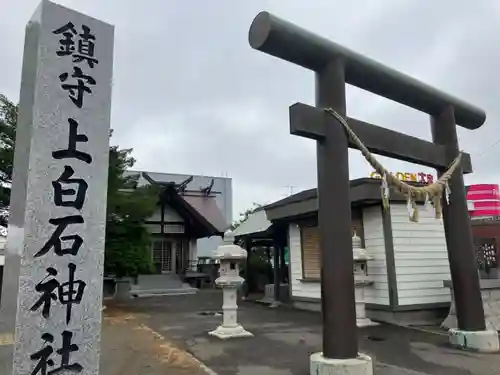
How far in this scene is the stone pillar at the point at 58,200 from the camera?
294cm

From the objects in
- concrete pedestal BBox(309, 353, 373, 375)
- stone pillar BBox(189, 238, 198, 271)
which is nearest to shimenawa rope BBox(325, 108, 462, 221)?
concrete pedestal BBox(309, 353, 373, 375)

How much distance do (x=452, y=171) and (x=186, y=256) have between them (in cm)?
1927

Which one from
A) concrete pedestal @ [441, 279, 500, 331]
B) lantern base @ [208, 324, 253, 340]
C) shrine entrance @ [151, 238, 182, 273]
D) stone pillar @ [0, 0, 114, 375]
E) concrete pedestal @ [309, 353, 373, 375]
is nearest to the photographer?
stone pillar @ [0, 0, 114, 375]

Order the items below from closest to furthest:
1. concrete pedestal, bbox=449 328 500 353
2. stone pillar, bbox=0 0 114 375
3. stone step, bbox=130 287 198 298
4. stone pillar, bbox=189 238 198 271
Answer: stone pillar, bbox=0 0 114 375
concrete pedestal, bbox=449 328 500 353
stone step, bbox=130 287 198 298
stone pillar, bbox=189 238 198 271

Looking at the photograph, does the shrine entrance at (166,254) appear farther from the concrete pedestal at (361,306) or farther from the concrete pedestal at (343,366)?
the concrete pedestal at (343,366)

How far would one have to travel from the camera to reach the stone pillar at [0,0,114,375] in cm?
294

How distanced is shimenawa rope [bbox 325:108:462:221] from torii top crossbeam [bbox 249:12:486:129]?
0.80 m

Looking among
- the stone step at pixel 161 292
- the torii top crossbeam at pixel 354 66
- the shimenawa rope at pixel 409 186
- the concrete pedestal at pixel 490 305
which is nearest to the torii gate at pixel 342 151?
the torii top crossbeam at pixel 354 66

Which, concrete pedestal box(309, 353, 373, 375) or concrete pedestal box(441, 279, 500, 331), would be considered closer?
concrete pedestal box(309, 353, 373, 375)

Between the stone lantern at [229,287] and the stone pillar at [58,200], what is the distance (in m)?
5.47

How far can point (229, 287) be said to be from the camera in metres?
8.68

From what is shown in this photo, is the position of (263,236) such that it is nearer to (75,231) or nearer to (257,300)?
(257,300)

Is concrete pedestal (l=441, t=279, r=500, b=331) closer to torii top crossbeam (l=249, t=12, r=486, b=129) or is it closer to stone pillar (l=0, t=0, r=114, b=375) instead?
torii top crossbeam (l=249, t=12, r=486, b=129)

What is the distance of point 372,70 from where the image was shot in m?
6.42
